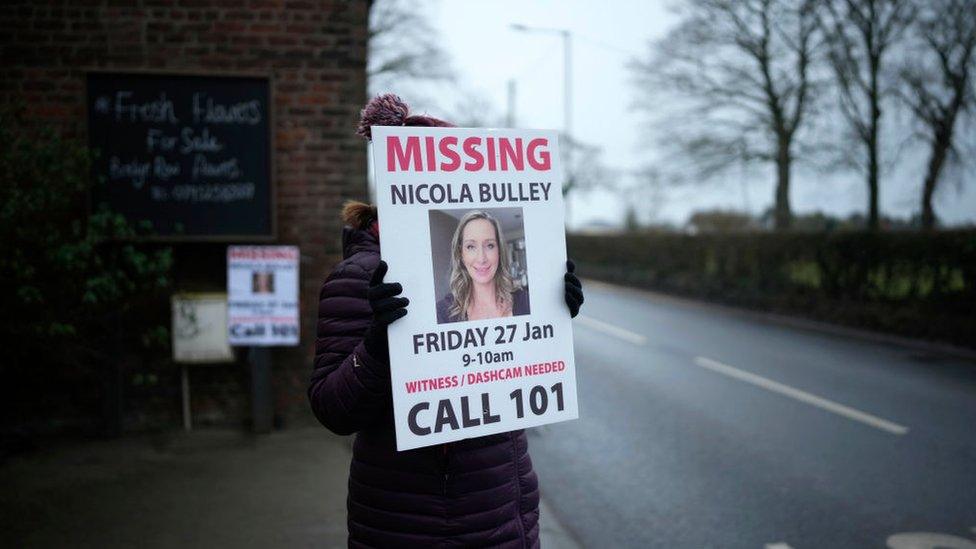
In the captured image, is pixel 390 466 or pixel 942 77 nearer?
pixel 390 466

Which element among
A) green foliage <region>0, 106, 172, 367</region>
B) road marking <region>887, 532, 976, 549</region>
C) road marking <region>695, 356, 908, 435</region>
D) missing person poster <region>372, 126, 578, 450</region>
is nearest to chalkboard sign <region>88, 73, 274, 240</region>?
green foliage <region>0, 106, 172, 367</region>

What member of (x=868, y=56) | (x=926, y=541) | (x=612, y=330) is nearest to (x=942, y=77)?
(x=868, y=56)

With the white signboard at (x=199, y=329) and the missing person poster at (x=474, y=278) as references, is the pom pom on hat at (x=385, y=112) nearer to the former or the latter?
the missing person poster at (x=474, y=278)

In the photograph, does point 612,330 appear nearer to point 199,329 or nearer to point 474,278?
point 199,329

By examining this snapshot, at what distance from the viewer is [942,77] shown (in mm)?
18828

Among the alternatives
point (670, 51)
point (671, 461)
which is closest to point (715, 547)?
point (671, 461)

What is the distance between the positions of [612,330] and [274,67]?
8.97 metres

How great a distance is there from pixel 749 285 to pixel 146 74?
15.2 metres

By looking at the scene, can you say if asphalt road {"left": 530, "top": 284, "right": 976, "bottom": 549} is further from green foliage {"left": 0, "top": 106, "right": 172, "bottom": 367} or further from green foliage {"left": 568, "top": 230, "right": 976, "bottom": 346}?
green foliage {"left": 0, "top": 106, "right": 172, "bottom": 367}

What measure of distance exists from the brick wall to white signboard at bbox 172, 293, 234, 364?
0.26 meters

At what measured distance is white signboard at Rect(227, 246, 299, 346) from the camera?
621 centimetres

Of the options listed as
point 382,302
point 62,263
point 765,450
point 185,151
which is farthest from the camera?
point 765,450

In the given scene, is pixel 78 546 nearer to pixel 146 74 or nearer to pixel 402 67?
pixel 146 74

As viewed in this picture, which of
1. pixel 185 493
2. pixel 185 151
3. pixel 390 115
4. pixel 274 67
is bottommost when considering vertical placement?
pixel 185 493
